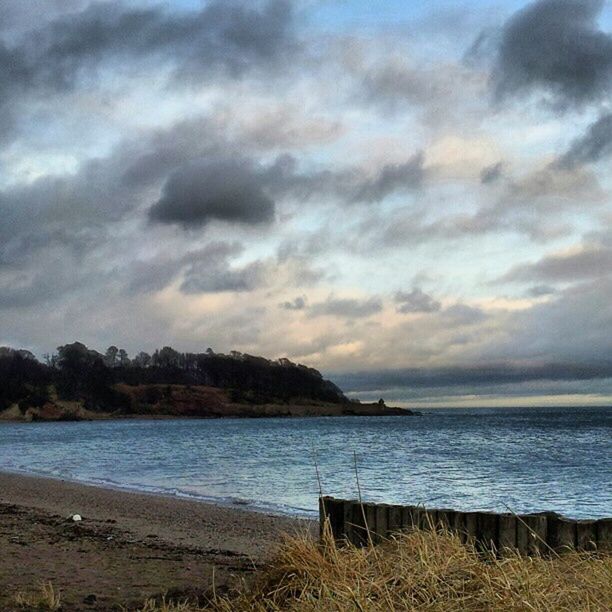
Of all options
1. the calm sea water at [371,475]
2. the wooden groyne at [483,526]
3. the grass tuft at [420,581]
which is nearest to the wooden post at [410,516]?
the wooden groyne at [483,526]

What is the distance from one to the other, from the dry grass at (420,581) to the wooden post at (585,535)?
0.21m

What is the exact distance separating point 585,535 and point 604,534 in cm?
15

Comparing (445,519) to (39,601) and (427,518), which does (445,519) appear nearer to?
(427,518)

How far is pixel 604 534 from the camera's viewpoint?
6.65 metres

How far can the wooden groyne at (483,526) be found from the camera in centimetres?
670

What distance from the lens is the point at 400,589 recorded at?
496 centimetres

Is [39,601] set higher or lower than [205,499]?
higher

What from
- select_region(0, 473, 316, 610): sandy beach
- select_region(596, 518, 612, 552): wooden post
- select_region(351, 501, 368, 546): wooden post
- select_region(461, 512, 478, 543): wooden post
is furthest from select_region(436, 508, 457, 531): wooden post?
select_region(0, 473, 316, 610): sandy beach

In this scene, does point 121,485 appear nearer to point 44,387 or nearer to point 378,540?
point 378,540

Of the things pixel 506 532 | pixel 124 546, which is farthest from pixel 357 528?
pixel 124 546

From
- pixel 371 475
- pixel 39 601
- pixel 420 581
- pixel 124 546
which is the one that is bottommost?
pixel 371 475

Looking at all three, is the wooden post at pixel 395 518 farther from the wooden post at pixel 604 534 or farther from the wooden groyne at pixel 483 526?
the wooden post at pixel 604 534

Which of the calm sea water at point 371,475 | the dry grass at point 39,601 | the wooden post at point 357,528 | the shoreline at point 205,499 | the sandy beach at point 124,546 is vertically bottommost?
the calm sea water at point 371,475

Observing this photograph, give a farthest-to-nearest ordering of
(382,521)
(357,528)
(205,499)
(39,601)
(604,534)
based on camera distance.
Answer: (205,499) < (39,601) < (357,528) < (382,521) < (604,534)
